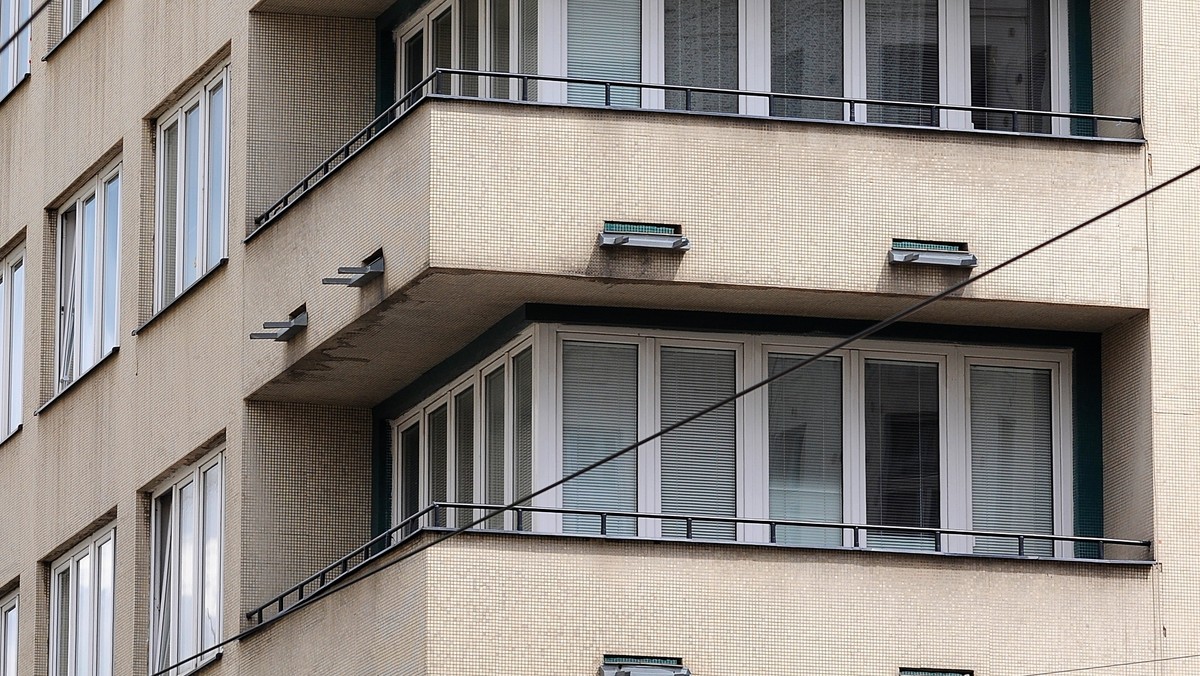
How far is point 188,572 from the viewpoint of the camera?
3014cm

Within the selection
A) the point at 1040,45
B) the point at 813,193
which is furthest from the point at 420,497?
the point at 1040,45

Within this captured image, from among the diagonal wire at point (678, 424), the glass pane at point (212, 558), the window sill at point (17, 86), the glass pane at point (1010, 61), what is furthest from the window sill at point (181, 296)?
the glass pane at point (1010, 61)

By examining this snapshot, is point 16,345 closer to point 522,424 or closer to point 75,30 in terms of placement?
point 75,30

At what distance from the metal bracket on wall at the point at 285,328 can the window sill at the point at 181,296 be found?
5.22 ft

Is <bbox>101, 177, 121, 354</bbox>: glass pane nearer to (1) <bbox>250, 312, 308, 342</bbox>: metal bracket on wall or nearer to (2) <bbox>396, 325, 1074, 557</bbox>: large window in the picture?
(1) <bbox>250, 312, 308, 342</bbox>: metal bracket on wall

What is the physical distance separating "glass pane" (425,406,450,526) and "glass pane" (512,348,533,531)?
4.47 ft

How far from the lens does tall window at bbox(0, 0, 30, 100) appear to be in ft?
121

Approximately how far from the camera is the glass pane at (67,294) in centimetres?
3416

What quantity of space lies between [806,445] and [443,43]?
192 inches

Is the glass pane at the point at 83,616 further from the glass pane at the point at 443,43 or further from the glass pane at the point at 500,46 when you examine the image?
the glass pane at the point at 500,46

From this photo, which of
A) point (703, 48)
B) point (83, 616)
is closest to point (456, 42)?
point (703, 48)

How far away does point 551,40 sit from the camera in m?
26.3

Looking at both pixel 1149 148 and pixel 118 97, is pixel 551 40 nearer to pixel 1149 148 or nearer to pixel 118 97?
pixel 1149 148

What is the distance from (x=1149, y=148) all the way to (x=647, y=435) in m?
4.63
